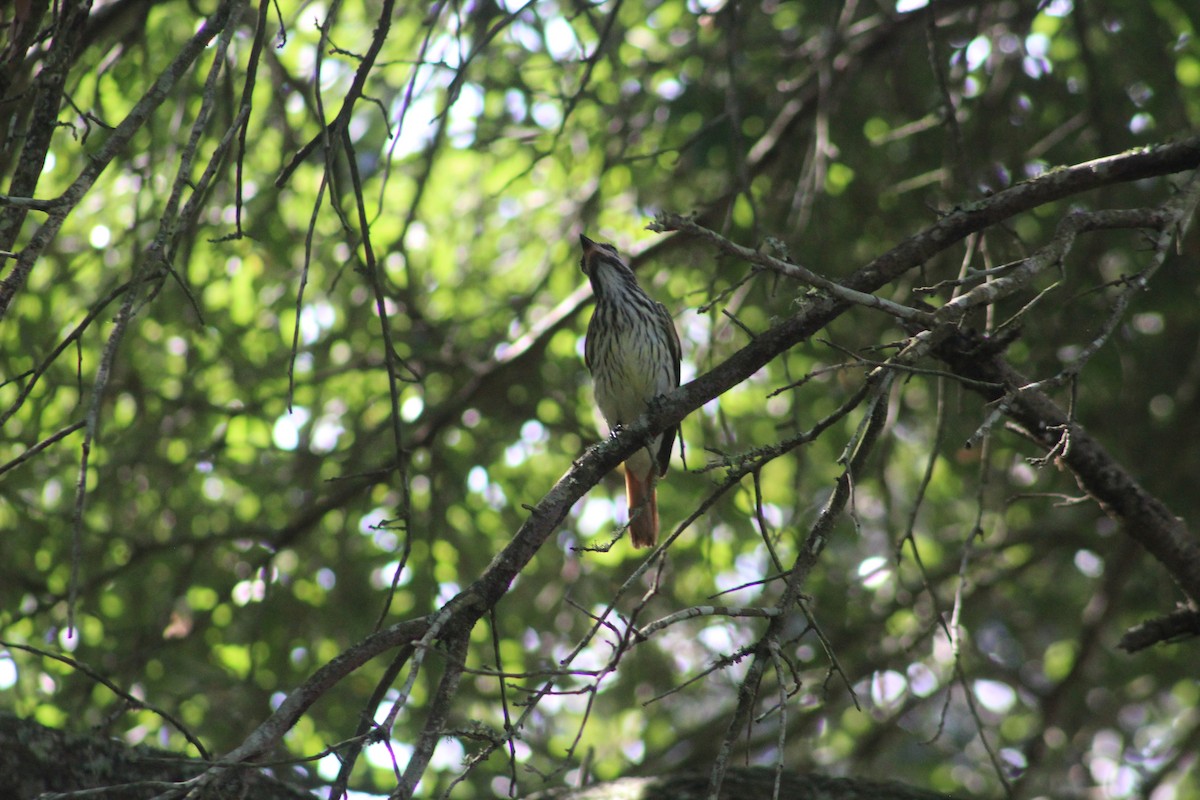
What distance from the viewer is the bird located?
547cm

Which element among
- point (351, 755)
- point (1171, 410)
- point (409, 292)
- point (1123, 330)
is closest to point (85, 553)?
point (409, 292)

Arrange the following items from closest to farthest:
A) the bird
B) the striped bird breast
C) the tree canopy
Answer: the tree canopy → the bird → the striped bird breast

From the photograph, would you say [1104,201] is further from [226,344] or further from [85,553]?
[85,553]

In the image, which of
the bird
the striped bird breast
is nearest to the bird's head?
the bird

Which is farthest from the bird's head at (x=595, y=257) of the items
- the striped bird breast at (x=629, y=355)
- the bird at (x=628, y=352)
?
the striped bird breast at (x=629, y=355)

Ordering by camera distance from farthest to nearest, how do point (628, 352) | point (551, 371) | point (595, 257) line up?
point (551, 371)
point (628, 352)
point (595, 257)

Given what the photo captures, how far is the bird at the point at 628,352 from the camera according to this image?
5.47 metres

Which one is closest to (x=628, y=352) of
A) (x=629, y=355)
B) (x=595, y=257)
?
(x=629, y=355)

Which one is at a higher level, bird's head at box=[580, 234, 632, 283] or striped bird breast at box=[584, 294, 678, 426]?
bird's head at box=[580, 234, 632, 283]

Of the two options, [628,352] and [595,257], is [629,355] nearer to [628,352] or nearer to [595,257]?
[628,352]

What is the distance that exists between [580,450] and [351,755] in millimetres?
3509

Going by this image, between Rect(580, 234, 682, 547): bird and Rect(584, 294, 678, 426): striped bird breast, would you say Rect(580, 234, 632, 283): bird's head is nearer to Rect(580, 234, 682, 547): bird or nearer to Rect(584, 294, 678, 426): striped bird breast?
Rect(580, 234, 682, 547): bird

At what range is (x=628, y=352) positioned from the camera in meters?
5.61

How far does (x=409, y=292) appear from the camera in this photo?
5621mm
